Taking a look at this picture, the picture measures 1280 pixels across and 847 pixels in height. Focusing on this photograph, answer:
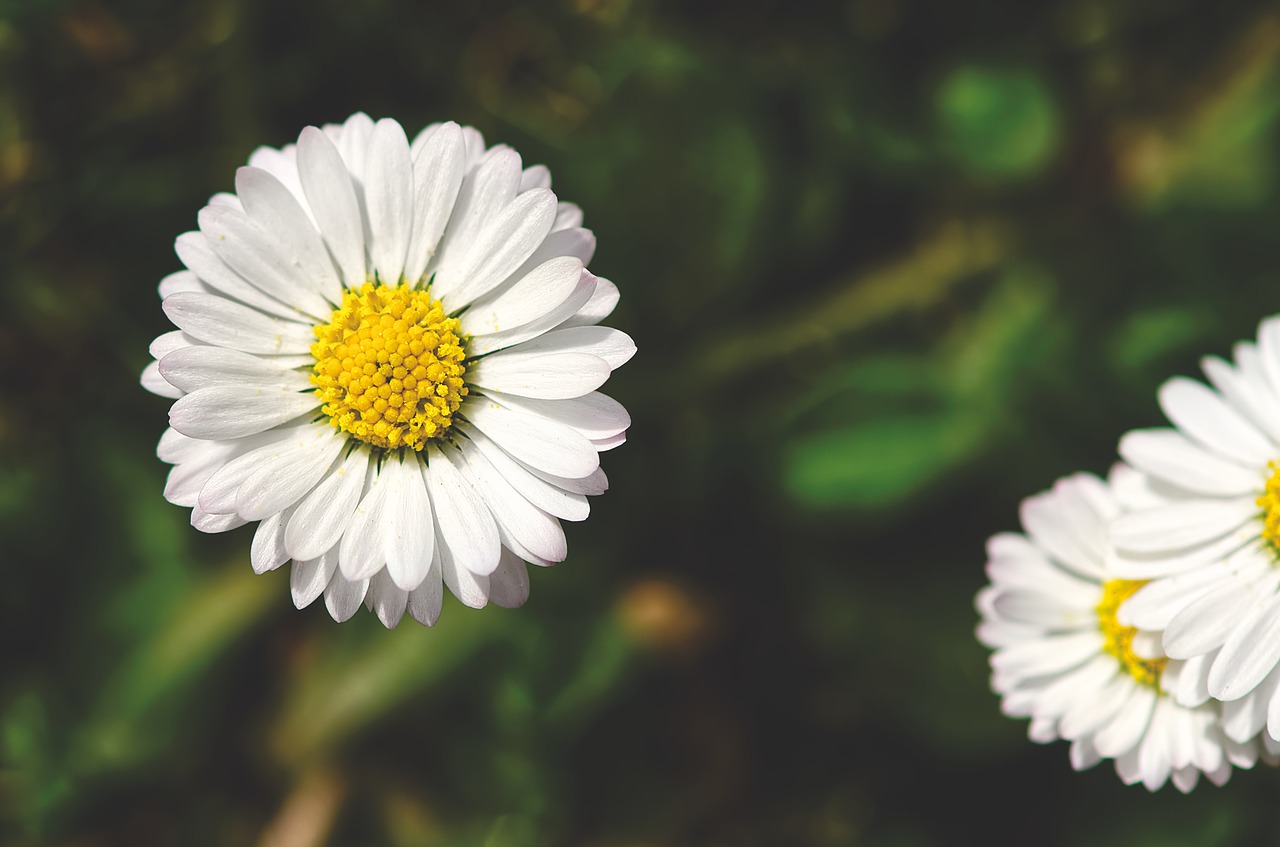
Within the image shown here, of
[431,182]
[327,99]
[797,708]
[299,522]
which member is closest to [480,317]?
[431,182]

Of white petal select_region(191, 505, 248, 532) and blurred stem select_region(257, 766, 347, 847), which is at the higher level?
blurred stem select_region(257, 766, 347, 847)

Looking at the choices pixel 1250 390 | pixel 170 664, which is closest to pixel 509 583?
pixel 1250 390

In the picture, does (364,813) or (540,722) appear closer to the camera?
(540,722)

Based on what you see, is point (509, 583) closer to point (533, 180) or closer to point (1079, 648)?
point (533, 180)

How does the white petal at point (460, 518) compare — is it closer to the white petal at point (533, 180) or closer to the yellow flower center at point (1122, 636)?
the white petal at point (533, 180)

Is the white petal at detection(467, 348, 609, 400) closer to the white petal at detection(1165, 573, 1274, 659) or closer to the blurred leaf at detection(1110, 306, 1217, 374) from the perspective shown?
the white petal at detection(1165, 573, 1274, 659)

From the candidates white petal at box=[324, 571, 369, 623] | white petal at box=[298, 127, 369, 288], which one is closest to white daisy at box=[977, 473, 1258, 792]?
white petal at box=[324, 571, 369, 623]

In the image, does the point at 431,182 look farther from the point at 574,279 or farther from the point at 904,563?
the point at 904,563
